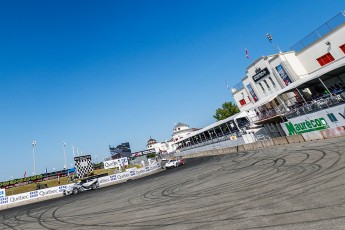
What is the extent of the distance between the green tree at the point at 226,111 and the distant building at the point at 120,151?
37410 millimetres

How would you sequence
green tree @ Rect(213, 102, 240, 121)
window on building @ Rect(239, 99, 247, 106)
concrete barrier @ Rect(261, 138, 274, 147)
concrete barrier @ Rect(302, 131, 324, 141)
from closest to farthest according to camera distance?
concrete barrier @ Rect(302, 131, 324, 141), concrete barrier @ Rect(261, 138, 274, 147), window on building @ Rect(239, 99, 247, 106), green tree @ Rect(213, 102, 240, 121)

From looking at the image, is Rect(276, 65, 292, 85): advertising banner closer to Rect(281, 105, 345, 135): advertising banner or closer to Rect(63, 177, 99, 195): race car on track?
Rect(281, 105, 345, 135): advertising banner

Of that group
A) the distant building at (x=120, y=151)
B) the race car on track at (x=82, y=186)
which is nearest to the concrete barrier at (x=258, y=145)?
the race car on track at (x=82, y=186)

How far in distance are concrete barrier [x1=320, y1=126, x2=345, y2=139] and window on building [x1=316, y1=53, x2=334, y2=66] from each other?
12838 mm

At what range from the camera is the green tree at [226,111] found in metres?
79.4

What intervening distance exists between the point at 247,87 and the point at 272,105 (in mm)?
7824

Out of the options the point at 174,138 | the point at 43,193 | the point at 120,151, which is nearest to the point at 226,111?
the point at 120,151

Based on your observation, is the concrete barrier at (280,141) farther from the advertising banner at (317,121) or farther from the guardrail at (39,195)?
the guardrail at (39,195)

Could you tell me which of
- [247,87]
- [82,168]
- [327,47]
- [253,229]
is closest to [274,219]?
[253,229]

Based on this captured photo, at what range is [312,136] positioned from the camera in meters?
24.0

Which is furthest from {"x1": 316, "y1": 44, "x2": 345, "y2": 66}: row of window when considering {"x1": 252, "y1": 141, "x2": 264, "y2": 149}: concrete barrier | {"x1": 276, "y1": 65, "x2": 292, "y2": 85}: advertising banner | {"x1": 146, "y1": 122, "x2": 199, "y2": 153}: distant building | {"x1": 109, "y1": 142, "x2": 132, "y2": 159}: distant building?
{"x1": 146, "y1": 122, "x2": 199, "y2": 153}: distant building

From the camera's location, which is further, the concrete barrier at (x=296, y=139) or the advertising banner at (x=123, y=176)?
the advertising banner at (x=123, y=176)

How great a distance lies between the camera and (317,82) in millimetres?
28953

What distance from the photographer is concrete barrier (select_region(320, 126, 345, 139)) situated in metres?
20.6
